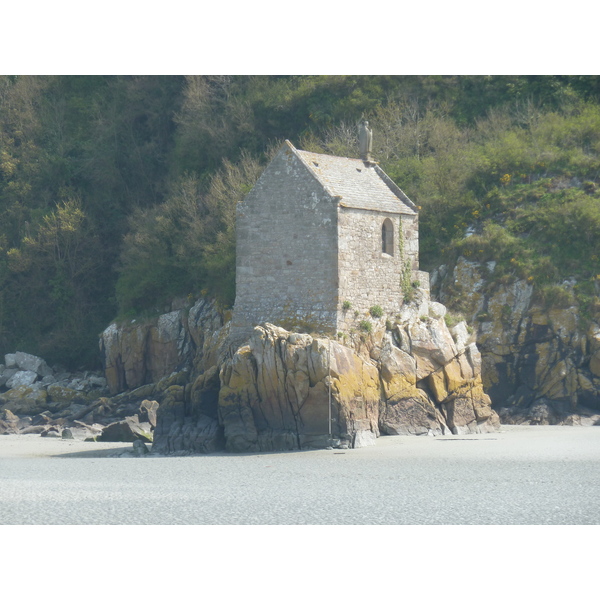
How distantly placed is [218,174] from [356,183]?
43.2 ft

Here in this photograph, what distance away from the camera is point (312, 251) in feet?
98.6

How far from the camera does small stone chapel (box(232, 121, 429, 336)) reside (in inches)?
1175

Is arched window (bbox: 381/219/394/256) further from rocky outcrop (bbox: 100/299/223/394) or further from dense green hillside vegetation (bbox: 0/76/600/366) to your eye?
rocky outcrop (bbox: 100/299/223/394)

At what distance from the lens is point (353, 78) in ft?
152

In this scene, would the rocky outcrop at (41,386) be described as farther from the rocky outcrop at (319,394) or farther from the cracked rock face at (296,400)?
the rocky outcrop at (319,394)

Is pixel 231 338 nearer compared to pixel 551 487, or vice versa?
pixel 551 487

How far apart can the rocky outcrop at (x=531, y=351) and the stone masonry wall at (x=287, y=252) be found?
309 inches

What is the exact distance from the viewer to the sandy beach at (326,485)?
16.6 meters

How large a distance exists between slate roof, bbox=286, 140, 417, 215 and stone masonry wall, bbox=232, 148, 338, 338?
1.92ft

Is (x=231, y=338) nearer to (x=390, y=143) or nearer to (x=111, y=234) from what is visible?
(x=390, y=143)

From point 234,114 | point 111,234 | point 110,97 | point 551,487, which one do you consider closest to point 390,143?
point 234,114

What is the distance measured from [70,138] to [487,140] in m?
22.0

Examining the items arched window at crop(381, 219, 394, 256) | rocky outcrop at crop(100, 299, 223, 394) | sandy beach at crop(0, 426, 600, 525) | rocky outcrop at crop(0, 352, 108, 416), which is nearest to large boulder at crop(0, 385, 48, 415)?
rocky outcrop at crop(0, 352, 108, 416)

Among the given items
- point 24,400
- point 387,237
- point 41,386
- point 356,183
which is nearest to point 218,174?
point 41,386
